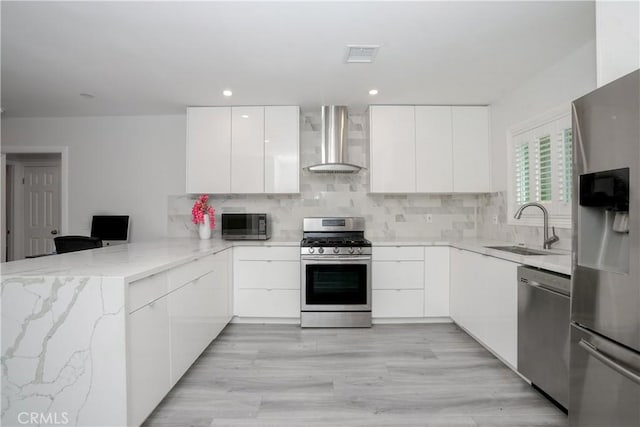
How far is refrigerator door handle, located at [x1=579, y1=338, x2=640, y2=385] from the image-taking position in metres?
1.11

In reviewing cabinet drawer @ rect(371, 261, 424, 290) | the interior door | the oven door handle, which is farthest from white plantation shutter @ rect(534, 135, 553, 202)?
the interior door

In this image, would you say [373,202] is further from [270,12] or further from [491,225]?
[270,12]

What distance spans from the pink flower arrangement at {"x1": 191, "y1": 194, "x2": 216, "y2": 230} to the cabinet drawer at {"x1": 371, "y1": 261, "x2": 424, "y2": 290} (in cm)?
190

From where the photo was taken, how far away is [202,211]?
11.6 feet

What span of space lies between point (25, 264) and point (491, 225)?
3.99m

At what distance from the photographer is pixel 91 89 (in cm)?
306

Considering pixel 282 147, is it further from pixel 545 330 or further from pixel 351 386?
pixel 545 330

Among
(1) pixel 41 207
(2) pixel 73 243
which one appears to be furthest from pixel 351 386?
(1) pixel 41 207

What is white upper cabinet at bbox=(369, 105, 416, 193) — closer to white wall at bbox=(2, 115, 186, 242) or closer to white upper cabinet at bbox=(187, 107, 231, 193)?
white upper cabinet at bbox=(187, 107, 231, 193)

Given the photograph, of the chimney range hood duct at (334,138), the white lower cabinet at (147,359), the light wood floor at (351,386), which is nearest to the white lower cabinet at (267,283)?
the light wood floor at (351,386)

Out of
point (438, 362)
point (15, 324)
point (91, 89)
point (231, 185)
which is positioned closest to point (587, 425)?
point (438, 362)

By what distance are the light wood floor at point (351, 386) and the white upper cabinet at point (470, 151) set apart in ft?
5.49

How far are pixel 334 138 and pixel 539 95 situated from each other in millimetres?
1930

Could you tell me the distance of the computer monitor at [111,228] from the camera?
3.79 meters
